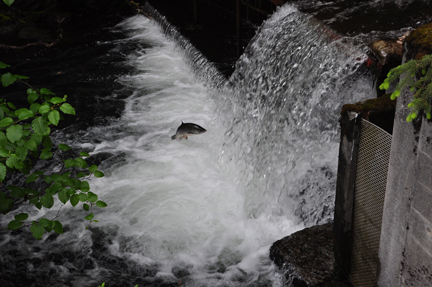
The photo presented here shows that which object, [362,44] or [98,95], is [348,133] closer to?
[362,44]

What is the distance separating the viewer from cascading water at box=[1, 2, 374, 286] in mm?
4121

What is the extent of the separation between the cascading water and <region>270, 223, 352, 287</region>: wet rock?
0.87 ft

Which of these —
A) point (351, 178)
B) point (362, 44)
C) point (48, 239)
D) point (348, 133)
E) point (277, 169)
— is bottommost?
point (48, 239)

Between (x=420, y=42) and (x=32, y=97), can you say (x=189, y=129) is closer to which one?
(x=32, y=97)

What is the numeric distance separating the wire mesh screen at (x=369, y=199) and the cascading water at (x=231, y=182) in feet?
3.09

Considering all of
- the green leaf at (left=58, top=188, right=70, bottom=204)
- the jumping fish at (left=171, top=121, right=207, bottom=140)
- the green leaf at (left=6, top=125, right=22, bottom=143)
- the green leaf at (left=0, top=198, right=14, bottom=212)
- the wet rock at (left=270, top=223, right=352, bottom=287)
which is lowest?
the wet rock at (left=270, top=223, right=352, bottom=287)

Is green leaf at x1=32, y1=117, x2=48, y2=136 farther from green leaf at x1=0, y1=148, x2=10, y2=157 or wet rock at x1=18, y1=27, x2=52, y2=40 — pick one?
wet rock at x1=18, y1=27, x2=52, y2=40

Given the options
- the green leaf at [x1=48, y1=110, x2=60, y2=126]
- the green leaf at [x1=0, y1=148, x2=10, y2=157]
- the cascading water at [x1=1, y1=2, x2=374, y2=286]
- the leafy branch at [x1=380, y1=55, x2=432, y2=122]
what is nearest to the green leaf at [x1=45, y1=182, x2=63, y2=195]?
the green leaf at [x1=0, y1=148, x2=10, y2=157]

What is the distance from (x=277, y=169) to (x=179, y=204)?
131cm

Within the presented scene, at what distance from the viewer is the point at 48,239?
4625 mm

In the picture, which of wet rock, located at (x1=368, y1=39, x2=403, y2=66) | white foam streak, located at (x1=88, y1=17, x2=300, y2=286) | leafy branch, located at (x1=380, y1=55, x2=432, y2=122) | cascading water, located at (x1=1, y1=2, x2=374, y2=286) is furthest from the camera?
white foam streak, located at (x1=88, y1=17, x2=300, y2=286)

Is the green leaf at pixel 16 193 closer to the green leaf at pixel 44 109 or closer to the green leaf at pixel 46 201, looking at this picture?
the green leaf at pixel 46 201

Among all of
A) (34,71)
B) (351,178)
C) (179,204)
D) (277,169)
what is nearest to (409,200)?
(351,178)

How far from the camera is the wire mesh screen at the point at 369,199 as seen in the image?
2.56 m
